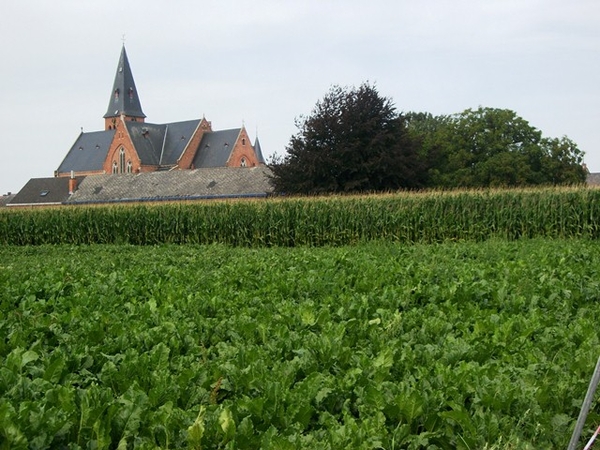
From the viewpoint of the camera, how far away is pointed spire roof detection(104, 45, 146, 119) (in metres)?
94.9

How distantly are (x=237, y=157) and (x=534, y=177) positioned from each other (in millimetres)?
48316

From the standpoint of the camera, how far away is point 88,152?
9706cm

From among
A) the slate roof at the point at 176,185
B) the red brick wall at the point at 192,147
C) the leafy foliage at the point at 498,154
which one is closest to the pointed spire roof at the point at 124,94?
the red brick wall at the point at 192,147

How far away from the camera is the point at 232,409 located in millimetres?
3510

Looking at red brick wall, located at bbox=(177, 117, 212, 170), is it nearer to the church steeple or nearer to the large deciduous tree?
the church steeple

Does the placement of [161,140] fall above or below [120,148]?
above

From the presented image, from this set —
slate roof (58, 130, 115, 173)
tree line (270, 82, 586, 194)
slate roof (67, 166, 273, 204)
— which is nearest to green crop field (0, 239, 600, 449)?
tree line (270, 82, 586, 194)

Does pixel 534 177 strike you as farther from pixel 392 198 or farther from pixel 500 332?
pixel 500 332

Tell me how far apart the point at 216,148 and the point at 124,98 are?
52.8 feet

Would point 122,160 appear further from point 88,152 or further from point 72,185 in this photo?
point 72,185

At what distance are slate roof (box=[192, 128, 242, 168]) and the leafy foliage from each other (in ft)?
134

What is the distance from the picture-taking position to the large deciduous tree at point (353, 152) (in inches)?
1574

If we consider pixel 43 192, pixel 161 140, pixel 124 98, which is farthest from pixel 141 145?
pixel 43 192

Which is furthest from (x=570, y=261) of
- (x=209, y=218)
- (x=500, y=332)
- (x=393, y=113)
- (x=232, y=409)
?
(x=393, y=113)
